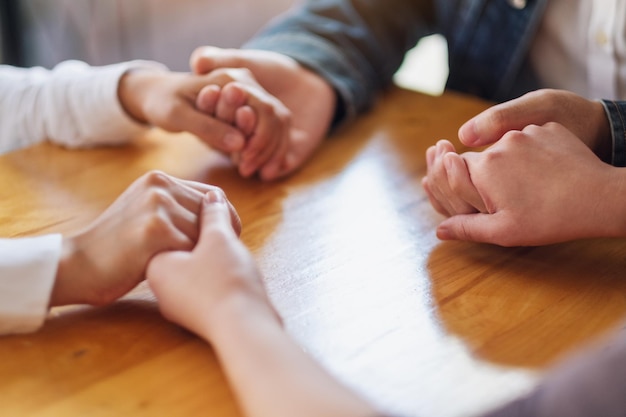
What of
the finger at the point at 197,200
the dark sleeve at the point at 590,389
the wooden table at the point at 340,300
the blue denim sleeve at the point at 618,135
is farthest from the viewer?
the blue denim sleeve at the point at 618,135

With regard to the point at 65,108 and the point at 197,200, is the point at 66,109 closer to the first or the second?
the point at 65,108

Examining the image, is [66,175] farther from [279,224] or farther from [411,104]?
[411,104]

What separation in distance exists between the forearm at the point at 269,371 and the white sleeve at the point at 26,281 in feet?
0.41

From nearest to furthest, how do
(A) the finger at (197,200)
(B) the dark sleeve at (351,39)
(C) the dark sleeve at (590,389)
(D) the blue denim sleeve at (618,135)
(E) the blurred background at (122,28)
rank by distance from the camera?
(C) the dark sleeve at (590,389)
(A) the finger at (197,200)
(D) the blue denim sleeve at (618,135)
(B) the dark sleeve at (351,39)
(E) the blurred background at (122,28)

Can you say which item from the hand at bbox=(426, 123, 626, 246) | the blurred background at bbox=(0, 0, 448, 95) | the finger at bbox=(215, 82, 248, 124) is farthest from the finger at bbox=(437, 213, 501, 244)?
the blurred background at bbox=(0, 0, 448, 95)

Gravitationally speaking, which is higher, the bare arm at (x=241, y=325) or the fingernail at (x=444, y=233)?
the bare arm at (x=241, y=325)

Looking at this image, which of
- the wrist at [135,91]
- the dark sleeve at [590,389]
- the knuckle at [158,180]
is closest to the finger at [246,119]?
the wrist at [135,91]

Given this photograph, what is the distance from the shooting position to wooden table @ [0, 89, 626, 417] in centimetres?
48

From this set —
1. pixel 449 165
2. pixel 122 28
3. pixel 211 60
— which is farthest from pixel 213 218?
pixel 122 28

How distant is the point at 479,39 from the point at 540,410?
0.74 meters

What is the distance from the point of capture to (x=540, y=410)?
1.33ft

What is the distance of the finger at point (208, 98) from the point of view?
2.61 feet

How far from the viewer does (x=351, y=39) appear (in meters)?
1.01

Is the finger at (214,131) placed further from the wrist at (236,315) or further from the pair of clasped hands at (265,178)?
Answer: the wrist at (236,315)
